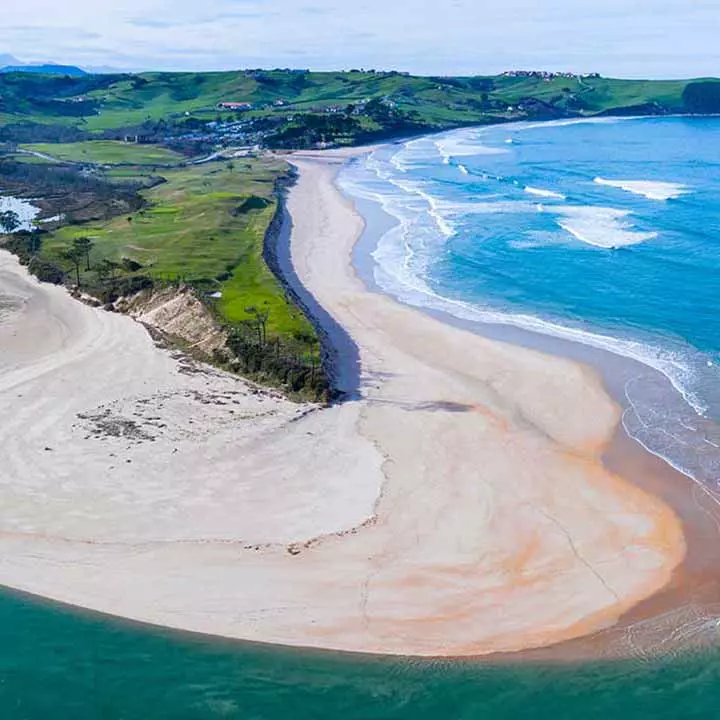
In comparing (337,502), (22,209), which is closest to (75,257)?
(22,209)

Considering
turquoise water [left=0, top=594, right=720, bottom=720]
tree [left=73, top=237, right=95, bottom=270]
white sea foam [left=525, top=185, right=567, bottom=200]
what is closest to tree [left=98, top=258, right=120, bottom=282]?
tree [left=73, top=237, right=95, bottom=270]

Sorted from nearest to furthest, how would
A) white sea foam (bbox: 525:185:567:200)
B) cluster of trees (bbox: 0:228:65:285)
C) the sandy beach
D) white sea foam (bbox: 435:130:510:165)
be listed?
the sandy beach, cluster of trees (bbox: 0:228:65:285), white sea foam (bbox: 525:185:567:200), white sea foam (bbox: 435:130:510:165)

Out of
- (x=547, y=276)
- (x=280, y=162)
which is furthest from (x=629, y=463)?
(x=280, y=162)

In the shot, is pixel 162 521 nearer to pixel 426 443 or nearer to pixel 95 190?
pixel 426 443

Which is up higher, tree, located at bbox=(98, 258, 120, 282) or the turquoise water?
tree, located at bbox=(98, 258, 120, 282)

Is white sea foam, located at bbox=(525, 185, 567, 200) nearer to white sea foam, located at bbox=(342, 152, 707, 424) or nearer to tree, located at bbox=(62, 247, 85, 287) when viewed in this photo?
white sea foam, located at bbox=(342, 152, 707, 424)

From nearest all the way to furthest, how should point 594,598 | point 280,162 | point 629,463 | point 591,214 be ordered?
1. point 594,598
2. point 629,463
3. point 591,214
4. point 280,162

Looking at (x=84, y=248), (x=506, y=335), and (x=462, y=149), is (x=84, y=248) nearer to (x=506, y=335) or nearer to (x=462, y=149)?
(x=506, y=335)
